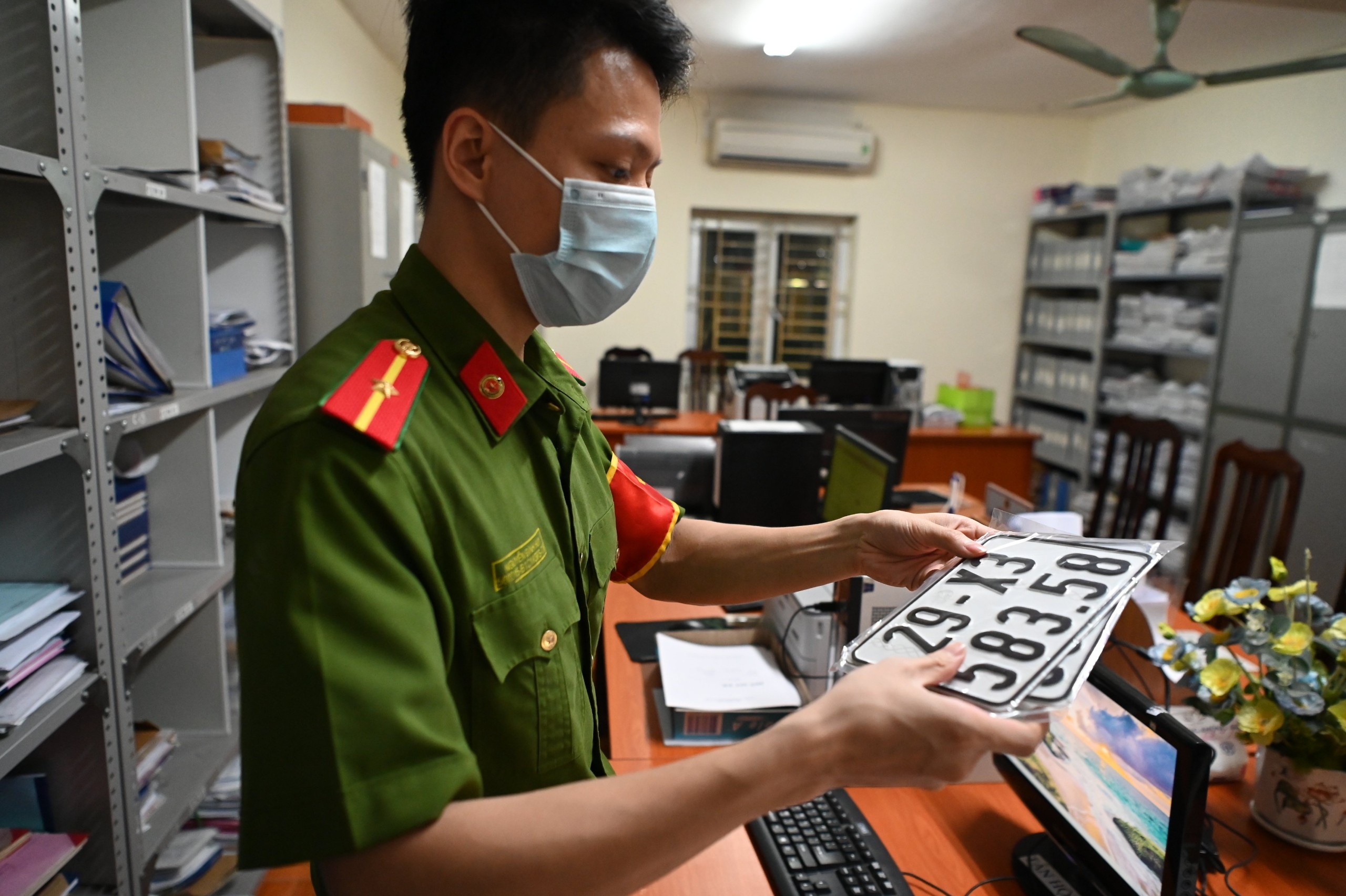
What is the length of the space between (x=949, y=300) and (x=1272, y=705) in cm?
530

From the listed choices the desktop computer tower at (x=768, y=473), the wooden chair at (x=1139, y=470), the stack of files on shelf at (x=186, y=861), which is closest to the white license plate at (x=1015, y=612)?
the desktop computer tower at (x=768, y=473)

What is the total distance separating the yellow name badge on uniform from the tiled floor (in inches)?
34.1

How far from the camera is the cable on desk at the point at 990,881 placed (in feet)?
3.54

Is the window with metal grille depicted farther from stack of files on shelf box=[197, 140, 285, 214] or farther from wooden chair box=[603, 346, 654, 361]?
stack of files on shelf box=[197, 140, 285, 214]

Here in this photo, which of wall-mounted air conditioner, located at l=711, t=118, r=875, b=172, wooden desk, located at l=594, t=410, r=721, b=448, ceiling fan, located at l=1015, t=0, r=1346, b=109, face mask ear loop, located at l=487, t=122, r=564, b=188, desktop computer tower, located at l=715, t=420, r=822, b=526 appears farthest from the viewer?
wall-mounted air conditioner, located at l=711, t=118, r=875, b=172

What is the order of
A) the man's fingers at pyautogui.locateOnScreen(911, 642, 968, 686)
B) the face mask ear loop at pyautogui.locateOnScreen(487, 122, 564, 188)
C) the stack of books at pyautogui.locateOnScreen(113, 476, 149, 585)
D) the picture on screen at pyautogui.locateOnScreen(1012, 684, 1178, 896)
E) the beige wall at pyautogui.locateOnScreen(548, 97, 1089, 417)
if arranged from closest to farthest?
1. the man's fingers at pyautogui.locateOnScreen(911, 642, 968, 686)
2. the face mask ear loop at pyautogui.locateOnScreen(487, 122, 564, 188)
3. the picture on screen at pyautogui.locateOnScreen(1012, 684, 1178, 896)
4. the stack of books at pyautogui.locateOnScreen(113, 476, 149, 585)
5. the beige wall at pyautogui.locateOnScreen(548, 97, 1089, 417)

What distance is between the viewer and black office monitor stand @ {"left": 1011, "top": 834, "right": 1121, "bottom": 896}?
1.04 metres

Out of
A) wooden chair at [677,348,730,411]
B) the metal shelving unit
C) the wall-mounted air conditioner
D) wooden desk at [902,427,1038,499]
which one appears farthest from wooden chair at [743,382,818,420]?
the metal shelving unit

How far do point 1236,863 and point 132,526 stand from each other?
2203 mm

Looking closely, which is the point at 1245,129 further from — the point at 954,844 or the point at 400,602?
the point at 400,602

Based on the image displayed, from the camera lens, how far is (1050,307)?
18.5ft

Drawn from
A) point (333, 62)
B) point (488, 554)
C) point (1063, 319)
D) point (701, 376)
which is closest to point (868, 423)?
point (488, 554)

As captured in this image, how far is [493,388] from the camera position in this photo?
31.4 inches

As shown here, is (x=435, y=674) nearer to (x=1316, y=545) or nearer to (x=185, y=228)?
(x=185, y=228)
